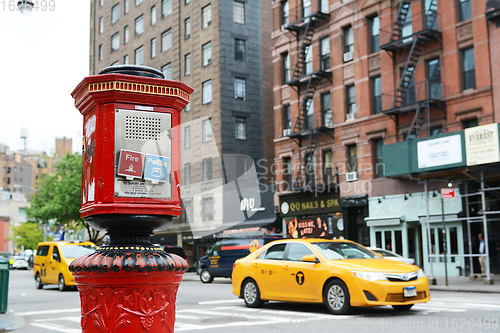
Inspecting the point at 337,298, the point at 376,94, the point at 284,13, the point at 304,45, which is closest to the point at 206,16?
the point at 284,13

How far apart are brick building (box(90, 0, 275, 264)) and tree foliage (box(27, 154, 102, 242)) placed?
24.7ft

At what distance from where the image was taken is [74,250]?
2297cm

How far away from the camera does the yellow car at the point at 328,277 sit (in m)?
10.5

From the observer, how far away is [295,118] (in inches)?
1344

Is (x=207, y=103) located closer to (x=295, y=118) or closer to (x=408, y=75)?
(x=295, y=118)

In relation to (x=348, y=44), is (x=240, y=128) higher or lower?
lower

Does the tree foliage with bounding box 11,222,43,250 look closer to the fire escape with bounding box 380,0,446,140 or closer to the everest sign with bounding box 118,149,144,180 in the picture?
the fire escape with bounding box 380,0,446,140

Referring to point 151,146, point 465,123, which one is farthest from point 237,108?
point 151,146

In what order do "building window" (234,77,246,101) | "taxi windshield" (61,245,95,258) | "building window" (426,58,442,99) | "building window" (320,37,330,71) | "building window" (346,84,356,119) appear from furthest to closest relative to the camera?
"building window" (234,77,246,101)
"building window" (320,37,330,71)
"building window" (346,84,356,119)
"building window" (426,58,442,99)
"taxi windshield" (61,245,95,258)

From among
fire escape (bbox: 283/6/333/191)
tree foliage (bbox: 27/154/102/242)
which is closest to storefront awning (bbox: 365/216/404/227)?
fire escape (bbox: 283/6/333/191)

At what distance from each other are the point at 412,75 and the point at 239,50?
1743 centimetres

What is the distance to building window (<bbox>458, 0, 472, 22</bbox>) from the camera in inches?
989

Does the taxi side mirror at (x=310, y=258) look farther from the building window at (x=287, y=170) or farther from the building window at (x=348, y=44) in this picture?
the building window at (x=287, y=170)

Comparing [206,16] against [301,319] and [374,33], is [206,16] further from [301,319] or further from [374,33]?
[301,319]
